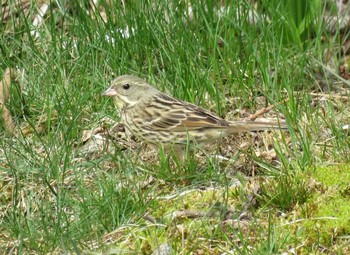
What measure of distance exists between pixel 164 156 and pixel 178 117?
0.80 metres

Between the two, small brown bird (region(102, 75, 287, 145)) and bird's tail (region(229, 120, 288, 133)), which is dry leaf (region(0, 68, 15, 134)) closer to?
small brown bird (region(102, 75, 287, 145))

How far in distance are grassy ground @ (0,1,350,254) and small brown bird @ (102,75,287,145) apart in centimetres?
15

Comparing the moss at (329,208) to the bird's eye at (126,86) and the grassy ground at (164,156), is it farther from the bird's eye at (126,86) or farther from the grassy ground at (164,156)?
the bird's eye at (126,86)

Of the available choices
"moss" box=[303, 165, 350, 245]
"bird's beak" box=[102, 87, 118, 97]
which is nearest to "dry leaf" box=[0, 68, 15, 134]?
"bird's beak" box=[102, 87, 118, 97]

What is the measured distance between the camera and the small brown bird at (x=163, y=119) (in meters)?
7.05

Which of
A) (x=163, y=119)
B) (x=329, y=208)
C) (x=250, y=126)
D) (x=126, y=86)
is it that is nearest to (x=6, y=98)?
(x=126, y=86)

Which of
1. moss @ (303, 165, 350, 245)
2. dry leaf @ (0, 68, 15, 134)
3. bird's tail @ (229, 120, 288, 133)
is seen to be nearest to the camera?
moss @ (303, 165, 350, 245)

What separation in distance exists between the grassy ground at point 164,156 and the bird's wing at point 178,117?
0.68 ft

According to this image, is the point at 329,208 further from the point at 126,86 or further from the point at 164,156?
the point at 126,86

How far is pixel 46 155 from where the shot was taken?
6.91 m

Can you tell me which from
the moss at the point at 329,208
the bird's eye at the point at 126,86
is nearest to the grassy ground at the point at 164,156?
the moss at the point at 329,208

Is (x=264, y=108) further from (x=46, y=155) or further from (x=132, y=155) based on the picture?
(x=46, y=155)

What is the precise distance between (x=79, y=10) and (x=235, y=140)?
6.16 feet

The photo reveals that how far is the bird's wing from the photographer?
23.2 ft
